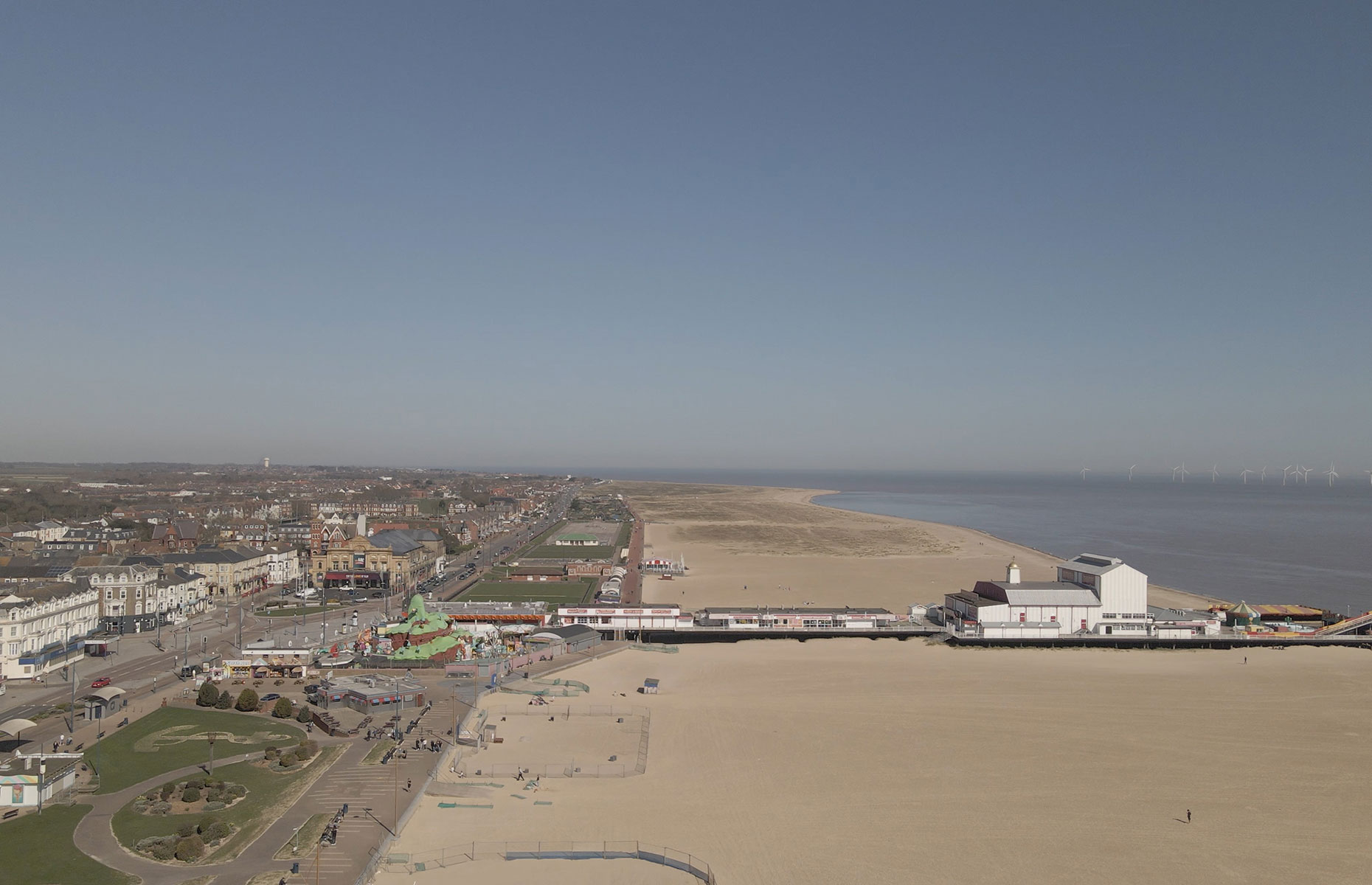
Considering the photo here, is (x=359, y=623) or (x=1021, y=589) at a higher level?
(x=1021, y=589)

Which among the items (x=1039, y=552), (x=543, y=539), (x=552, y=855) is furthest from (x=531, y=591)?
(x=1039, y=552)

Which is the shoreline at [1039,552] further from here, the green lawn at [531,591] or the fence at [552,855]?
the fence at [552,855]

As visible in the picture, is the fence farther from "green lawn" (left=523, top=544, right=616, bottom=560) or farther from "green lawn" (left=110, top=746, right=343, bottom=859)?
"green lawn" (left=523, top=544, right=616, bottom=560)

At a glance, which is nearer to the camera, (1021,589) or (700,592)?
(1021,589)

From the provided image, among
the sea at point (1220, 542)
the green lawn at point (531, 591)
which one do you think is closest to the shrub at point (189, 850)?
the green lawn at point (531, 591)

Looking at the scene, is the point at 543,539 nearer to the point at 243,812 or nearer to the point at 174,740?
the point at 174,740

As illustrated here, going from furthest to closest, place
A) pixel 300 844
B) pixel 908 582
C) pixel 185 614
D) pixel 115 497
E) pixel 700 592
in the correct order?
pixel 115 497 < pixel 908 582 < pixel 700 592 < pixel 185 614 < pixel 300 844

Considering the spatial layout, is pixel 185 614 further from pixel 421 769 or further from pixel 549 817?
pixel 549 817

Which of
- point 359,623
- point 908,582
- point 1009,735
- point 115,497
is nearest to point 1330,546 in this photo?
point 908,582
